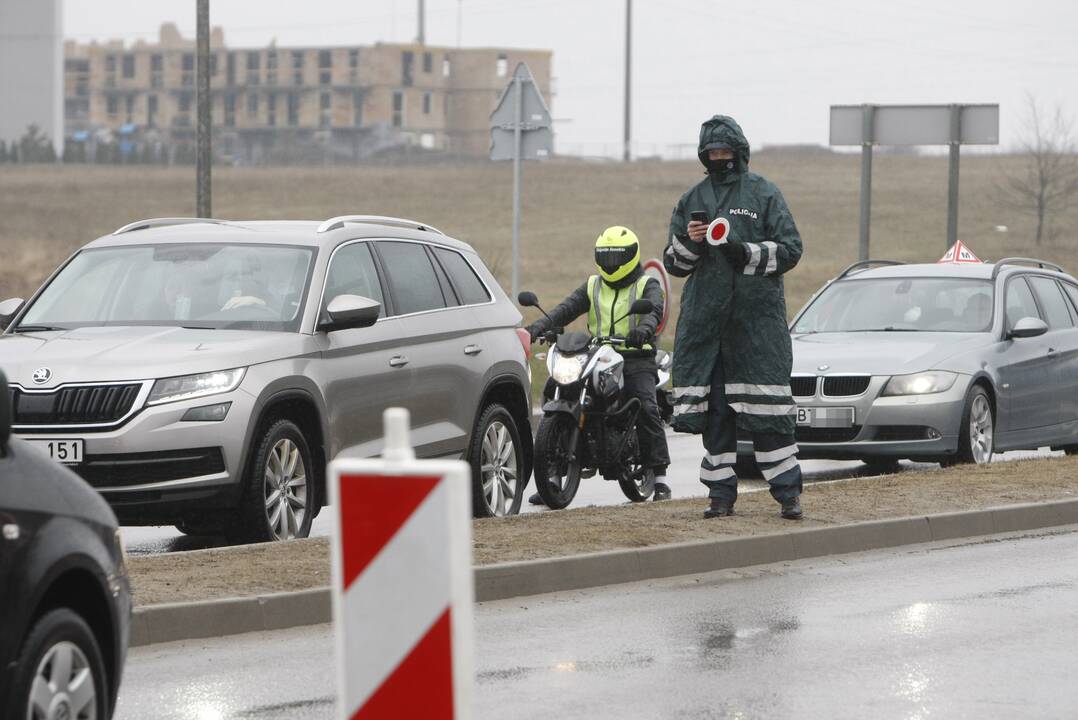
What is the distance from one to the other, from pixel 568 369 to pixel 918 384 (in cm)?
320

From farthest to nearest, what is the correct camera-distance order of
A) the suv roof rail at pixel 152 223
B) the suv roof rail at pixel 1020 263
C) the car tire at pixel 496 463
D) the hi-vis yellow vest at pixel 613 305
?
the suv roof rail at pixel 1020 263 → the hi-vis yellow vest at pixel 613 305 → the car tire at pixel 496 463 → the suv roof rail at pixel 152 223

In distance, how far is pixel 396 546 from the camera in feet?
13.0

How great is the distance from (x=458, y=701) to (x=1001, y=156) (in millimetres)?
111818

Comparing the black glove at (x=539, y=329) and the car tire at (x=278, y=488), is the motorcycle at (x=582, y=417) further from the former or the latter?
the car tire at (x=278, y=488)

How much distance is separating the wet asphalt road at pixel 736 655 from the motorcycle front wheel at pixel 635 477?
3351 mm

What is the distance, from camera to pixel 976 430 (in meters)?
15.1

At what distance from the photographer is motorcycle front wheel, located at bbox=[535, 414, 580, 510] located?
12.8 metres

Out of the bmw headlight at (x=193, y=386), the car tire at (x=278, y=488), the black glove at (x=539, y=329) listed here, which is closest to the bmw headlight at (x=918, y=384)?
the black glove at (x=539, y=329)

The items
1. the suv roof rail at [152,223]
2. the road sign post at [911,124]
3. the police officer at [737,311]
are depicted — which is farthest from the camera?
the road sign post at [911,124]

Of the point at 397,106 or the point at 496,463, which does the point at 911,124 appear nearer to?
the point at 496,463

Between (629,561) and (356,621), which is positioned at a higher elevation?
(356,621)

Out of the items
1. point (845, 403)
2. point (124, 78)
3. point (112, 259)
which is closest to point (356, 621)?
point (112, 259)

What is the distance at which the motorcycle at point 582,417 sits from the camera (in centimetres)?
1291

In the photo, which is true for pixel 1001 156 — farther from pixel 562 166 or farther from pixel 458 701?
pixel 458 701
